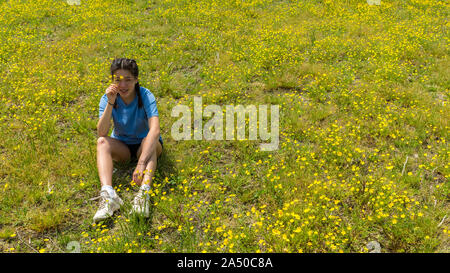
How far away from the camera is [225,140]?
6168mm

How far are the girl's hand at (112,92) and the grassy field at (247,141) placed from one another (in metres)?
1.34

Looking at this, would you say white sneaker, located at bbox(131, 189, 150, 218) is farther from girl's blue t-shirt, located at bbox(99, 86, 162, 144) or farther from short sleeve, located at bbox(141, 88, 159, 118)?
short sleeve, located at bbox(141, 88, 159, 118)

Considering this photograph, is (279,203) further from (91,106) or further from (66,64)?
(66,64)

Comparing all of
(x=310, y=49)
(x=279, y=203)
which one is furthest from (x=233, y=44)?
(x=279, y=203)

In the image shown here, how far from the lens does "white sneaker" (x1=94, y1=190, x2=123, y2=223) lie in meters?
4.24

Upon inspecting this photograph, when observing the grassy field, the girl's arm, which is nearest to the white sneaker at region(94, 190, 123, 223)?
the grassy field

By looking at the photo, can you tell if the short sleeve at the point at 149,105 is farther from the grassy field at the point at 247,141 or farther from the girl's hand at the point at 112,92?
the grassy field at the point at 247,141

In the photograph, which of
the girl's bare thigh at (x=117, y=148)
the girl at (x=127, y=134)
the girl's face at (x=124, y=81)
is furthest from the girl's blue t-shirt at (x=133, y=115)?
the girl's face at (x=124, y=81)

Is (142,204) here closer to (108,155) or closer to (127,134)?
(108,155)

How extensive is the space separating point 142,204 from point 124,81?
6.32 ft

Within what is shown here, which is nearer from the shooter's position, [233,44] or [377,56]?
[377,56]

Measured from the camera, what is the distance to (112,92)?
455 centimetres

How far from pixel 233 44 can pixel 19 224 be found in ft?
26.6

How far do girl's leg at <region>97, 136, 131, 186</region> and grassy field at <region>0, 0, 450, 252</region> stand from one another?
365 mm
